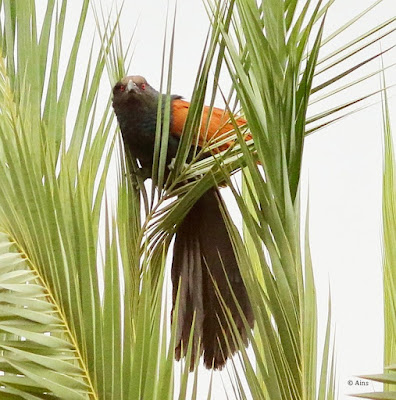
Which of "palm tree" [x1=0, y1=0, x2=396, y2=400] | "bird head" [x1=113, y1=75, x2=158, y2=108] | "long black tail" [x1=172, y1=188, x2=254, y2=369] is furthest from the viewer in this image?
"bird head" [x1=113, y1=75, x2=158, y2=108]

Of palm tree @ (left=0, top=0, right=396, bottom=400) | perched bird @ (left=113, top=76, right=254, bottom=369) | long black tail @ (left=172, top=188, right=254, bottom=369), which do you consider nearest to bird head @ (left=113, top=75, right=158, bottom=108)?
perched bird @ (left=113, top=76, right=254, bottom=369)

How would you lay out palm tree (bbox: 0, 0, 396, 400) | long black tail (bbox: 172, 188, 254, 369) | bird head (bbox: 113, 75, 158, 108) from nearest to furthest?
palm tree (bbox: 0, 0, 396, 400) < long black tail (bbox: 172, 188, 254, 369) < bird head (bbox: 113, 75, 158, 108)

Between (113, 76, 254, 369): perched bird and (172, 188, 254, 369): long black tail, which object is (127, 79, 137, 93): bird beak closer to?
(113, 76, 254, 369): perched bird

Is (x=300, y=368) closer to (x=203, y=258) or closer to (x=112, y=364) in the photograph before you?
(x=112, y=364)

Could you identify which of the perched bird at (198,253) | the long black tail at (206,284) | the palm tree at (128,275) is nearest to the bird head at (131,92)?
the perched bird at (198,253)

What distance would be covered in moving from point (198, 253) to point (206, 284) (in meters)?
0.08

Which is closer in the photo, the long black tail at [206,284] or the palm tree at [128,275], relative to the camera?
the palm tree at [128,275]

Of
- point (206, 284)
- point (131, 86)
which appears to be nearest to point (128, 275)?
point (206, 284)

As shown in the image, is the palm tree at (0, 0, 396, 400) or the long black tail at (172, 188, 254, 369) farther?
the long black tail at (172, 188, 254, 369)

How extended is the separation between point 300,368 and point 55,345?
21cm

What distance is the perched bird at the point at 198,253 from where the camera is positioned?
0.91 metres

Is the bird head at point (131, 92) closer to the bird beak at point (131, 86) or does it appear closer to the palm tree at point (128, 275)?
the bird beak at point (131, 86)

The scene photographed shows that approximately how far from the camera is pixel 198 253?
1.02 metres

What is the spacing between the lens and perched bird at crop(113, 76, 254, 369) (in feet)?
3.00
